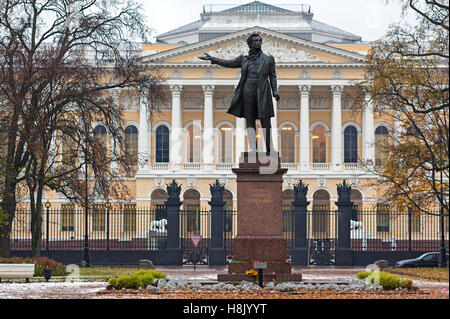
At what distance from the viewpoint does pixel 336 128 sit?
6981 centimetres

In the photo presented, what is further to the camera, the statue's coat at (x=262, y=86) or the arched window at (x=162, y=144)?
the arched window at (x=162, y=144)

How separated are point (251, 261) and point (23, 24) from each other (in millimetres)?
15917

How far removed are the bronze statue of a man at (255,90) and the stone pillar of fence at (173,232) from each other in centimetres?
1621

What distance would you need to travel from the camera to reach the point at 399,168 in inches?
1226

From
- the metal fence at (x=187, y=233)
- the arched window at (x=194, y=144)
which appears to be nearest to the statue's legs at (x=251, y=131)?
the metal fence at (x=187, y=233)

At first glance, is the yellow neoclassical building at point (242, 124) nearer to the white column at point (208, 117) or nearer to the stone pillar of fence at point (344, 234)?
the white column at point (208, 117)

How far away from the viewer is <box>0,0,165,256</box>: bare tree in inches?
1156

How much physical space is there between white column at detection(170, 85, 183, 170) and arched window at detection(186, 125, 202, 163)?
28.2 inches

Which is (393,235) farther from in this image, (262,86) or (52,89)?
(262,86)

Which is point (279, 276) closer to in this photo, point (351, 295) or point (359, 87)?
point (351, 295)

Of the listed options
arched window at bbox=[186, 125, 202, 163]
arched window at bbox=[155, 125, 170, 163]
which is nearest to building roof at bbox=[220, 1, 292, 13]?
arched window at bbox=[186, 125, 202, 163]

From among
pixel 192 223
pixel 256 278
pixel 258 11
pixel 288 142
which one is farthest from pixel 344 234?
pixel 258 11

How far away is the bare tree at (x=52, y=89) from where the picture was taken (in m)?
29.4

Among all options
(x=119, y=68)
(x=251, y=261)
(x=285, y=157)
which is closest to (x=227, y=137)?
(x=285, y=157)
